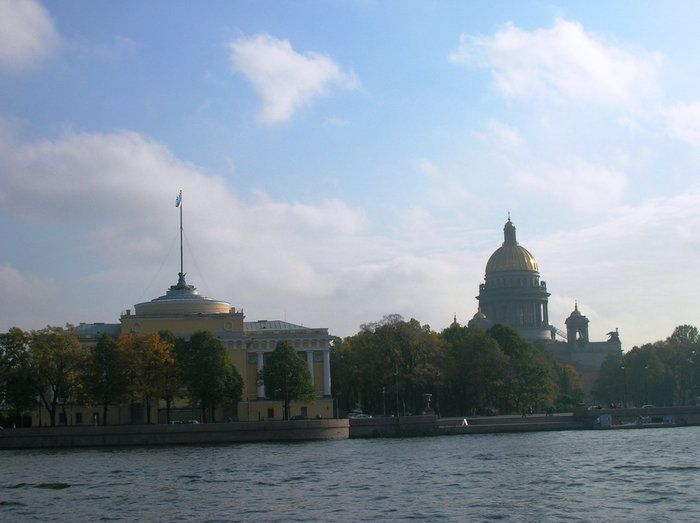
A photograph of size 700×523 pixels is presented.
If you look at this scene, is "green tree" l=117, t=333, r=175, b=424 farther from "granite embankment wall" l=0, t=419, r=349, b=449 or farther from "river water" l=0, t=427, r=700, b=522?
"river water" l=0, t=427, r=700, b=522

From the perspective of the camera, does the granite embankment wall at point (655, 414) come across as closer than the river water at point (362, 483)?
No

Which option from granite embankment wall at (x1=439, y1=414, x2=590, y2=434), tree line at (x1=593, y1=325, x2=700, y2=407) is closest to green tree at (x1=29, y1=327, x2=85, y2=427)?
granite embankment wall at (x1=439, y1=414, x2=590, y2=434)

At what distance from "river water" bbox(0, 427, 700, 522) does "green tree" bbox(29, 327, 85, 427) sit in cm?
1061

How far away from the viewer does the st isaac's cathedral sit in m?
154

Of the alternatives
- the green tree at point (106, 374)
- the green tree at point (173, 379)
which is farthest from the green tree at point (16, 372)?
the green tree at point (173, 379)

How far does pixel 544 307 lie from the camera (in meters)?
158

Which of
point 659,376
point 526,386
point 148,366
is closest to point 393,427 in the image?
point 148,366

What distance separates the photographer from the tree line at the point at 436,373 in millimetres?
80938

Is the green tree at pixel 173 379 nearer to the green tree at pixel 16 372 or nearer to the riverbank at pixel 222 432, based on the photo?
the riverbank at pixel 222 432

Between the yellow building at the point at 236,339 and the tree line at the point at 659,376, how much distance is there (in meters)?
32.3

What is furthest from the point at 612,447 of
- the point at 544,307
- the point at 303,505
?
the point at 544,307

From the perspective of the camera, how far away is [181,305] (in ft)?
282

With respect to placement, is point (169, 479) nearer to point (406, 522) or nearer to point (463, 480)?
point (463, 480)

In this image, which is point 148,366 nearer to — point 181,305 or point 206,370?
point 206,370
